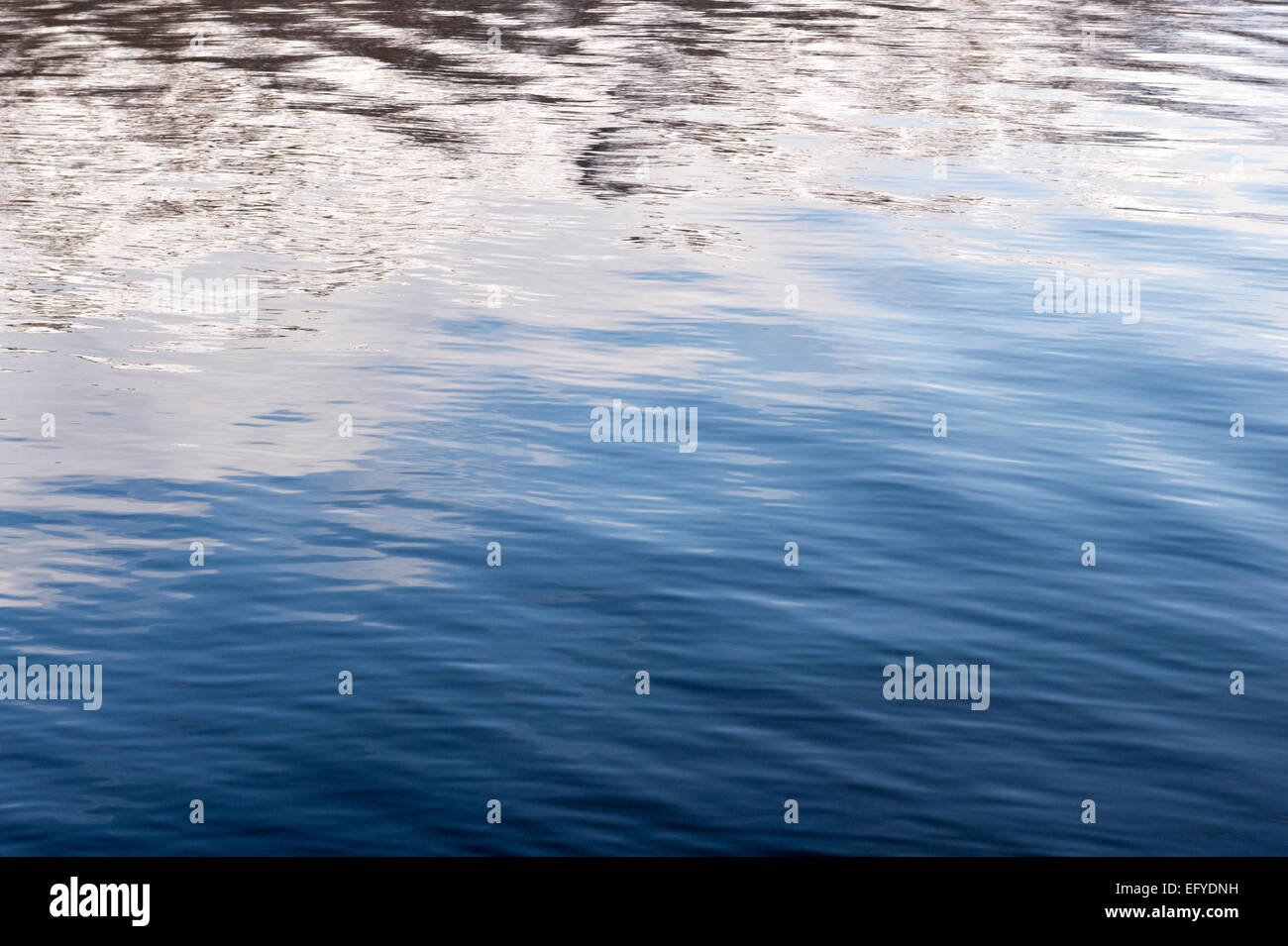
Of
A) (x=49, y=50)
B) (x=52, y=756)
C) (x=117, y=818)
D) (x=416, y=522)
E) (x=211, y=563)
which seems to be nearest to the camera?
(x=117, y=818)

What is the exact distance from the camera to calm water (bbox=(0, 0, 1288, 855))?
12.0m

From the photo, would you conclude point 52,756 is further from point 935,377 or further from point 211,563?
point 935,377

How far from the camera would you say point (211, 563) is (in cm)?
1558

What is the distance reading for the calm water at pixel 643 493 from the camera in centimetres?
1202

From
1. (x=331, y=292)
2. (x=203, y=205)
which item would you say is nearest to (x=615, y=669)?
(x=331, y=292)

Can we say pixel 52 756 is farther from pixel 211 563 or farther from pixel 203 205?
pixel 203 205

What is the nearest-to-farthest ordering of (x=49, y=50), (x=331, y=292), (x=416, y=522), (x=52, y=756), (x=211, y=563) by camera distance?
(x=52, y=756)
(x=211, y=563)
(x=416, y=522)
(x=331, y=292)
(x=49, y=50)

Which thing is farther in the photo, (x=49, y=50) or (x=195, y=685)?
Answer: (x=49, y=50)

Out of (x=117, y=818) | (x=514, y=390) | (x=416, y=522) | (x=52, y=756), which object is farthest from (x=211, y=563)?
(x=514, y=390)

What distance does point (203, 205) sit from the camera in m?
30.9

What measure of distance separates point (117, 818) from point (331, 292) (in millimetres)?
14654

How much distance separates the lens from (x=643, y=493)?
679 inches
